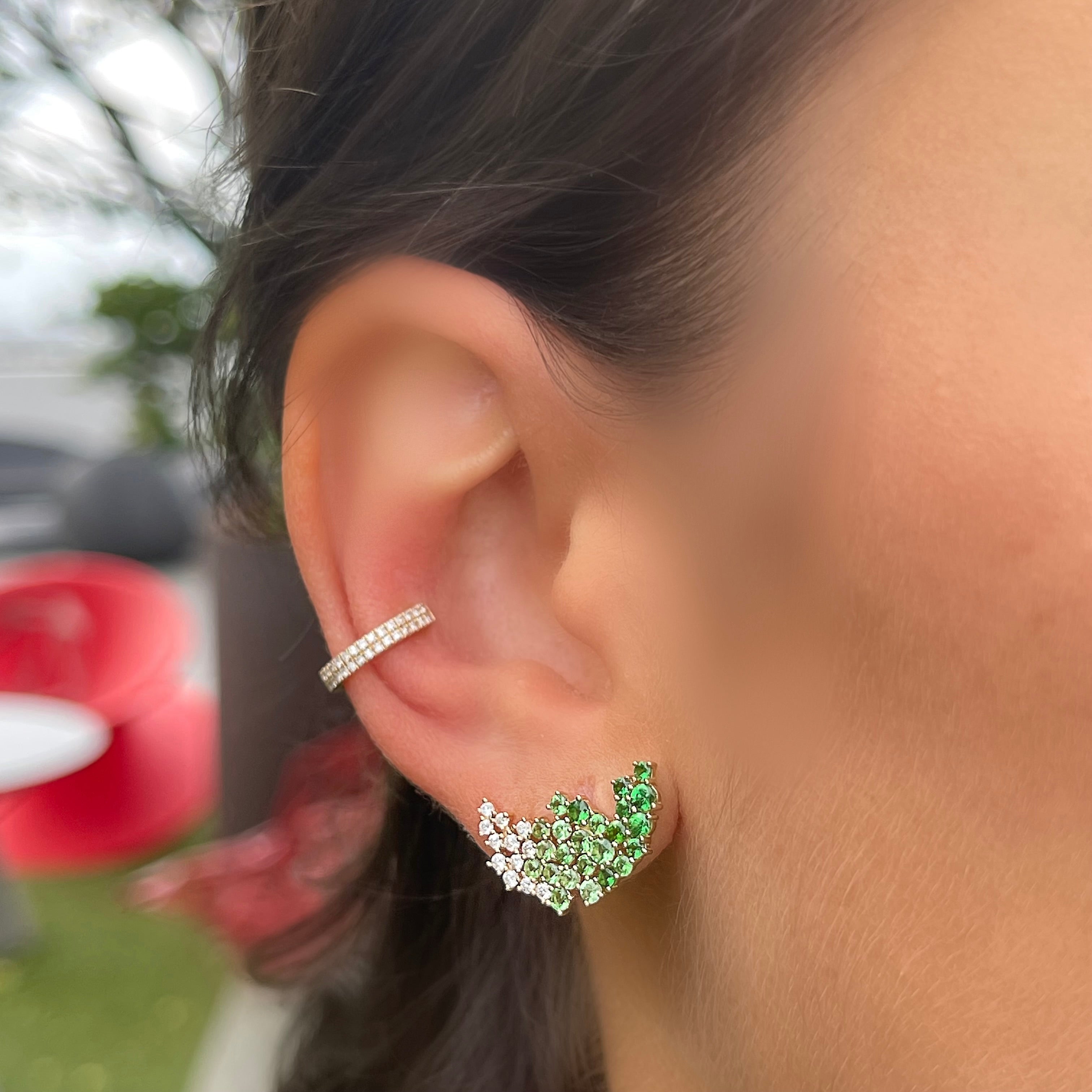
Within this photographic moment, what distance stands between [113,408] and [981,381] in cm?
377

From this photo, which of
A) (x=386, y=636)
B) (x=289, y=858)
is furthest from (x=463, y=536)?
(x=289, y=858)

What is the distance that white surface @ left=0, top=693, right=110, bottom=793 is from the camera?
1.40 meters

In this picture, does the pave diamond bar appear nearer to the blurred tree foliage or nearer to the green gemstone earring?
the green gemstone earring

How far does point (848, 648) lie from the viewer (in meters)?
0.38

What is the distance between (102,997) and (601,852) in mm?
1403

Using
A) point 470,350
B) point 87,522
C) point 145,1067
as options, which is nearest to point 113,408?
point 87,522

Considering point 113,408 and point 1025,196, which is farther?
point 113,408

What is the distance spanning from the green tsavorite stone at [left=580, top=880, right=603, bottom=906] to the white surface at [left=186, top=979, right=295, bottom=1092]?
900 millimetres

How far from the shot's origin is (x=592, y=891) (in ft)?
1.50

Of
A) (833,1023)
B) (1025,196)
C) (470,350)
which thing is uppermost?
(1025,196)

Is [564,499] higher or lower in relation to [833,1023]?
higher

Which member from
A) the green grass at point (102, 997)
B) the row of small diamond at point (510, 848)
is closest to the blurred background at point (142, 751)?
the green grass at point (102, 997)

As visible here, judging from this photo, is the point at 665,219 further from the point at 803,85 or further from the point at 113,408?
the point at 113,408

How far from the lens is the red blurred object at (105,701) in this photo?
1795 millimetres
